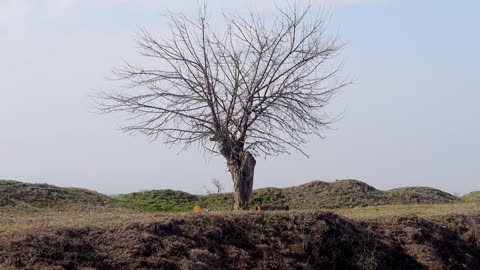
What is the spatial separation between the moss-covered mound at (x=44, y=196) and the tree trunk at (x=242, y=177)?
476cm

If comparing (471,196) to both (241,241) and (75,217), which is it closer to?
(241,241)

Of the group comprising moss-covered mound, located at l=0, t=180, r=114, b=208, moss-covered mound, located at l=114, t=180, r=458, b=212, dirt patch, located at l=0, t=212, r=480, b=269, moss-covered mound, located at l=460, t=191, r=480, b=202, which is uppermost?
moss-covered mound, located at l=460, t=191, r=480, b=202

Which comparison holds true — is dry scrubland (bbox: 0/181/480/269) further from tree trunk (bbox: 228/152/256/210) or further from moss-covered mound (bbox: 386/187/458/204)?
moss-covered mound (bbox: 386/187/458/204)

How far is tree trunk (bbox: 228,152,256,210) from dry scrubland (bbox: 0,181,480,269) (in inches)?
105

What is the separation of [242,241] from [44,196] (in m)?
8.73

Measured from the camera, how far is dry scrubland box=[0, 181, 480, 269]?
11344 mm

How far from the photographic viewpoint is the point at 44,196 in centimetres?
1986

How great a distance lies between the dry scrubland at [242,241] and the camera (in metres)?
11.3

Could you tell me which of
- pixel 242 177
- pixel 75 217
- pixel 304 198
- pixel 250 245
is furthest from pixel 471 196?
pixel 75 217

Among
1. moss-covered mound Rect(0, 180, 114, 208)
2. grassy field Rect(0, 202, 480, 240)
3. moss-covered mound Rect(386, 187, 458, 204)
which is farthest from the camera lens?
moss-covered mound Rect(386, 187, 458, 204)

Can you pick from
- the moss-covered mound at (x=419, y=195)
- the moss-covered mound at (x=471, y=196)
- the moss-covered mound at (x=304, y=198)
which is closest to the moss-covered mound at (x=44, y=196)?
the moss-covered mound at (x=304, y=198)

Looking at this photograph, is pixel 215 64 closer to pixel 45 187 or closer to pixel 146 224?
pixel 146 224

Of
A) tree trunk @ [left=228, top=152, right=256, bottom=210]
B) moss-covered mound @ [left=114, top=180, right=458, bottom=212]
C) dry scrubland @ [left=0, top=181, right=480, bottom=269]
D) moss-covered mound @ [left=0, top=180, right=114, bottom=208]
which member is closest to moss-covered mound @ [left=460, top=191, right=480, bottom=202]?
moss-covered mound @ [left=114, top=180, right=458, bottom=212]

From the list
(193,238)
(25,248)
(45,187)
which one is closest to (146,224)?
(193,238)
